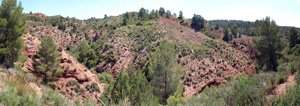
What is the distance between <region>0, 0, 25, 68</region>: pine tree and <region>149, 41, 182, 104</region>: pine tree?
14.7 metres

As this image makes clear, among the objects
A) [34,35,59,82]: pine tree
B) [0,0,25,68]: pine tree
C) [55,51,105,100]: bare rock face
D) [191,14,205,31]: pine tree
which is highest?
[191,14,205,31]: pine tree

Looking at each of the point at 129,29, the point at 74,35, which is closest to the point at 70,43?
the point at 74,35

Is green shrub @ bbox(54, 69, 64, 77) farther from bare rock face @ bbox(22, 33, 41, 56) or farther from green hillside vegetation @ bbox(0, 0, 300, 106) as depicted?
bare rock face @ bbox(22, 33, 41, 56)

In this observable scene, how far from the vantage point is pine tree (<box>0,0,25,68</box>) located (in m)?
14.3

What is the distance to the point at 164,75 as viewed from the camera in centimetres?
1770

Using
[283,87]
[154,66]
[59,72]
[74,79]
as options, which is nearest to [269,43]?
[154,66]

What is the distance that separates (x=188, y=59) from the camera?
113 feet

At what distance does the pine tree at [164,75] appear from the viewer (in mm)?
17484

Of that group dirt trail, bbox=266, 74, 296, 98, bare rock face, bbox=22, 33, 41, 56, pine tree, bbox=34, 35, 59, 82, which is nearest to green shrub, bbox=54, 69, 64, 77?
pine tree, bbox=34, 35, 59, 82

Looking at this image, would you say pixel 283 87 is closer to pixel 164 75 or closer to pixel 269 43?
pixel 164 75

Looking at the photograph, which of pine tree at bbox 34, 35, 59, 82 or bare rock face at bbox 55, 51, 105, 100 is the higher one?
pine tree at bbox 34, 35, 59, 82

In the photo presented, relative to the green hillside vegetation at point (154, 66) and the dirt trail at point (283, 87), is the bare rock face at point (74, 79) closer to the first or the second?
the green hillside vegetation at point (154, 66)

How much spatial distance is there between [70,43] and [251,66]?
58.2 m

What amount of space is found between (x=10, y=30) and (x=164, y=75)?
55.1 feet
